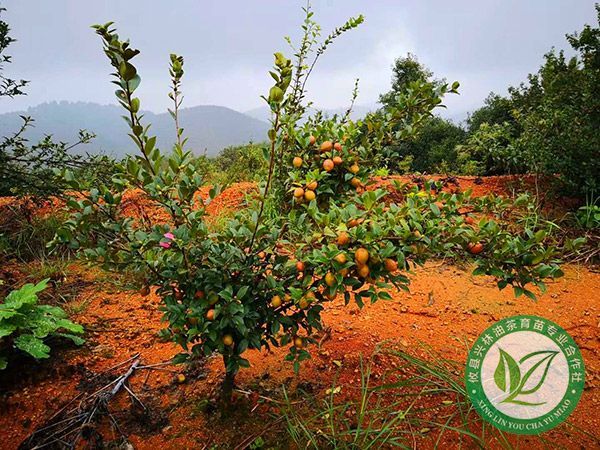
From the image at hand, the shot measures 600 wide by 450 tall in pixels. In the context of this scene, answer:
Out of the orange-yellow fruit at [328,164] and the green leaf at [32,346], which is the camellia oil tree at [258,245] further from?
the green leaf at [32,346]

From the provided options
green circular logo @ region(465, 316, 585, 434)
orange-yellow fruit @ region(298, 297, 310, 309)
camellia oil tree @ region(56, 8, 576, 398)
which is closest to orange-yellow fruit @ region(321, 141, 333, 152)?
camellia oil tree @ region(56, 8, 576, 398)

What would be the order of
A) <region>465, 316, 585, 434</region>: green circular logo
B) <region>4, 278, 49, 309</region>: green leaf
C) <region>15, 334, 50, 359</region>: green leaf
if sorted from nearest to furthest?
<region>465, 316, 585, 434</region>: green circular logo
<region>15, 334, 50, 359</region>: green leaf
<region>4, 278, 49, 309</region>: green leaf

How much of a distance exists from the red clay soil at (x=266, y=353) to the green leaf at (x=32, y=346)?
23 cm

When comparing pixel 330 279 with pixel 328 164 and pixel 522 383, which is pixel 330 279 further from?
pixel 522 383

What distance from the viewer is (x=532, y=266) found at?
1.30 m

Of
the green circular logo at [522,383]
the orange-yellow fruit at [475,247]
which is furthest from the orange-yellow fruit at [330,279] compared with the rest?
the green circular logo at [522,383]

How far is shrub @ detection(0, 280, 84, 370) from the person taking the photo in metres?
1.81

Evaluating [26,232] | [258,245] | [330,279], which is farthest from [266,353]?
[26,232]

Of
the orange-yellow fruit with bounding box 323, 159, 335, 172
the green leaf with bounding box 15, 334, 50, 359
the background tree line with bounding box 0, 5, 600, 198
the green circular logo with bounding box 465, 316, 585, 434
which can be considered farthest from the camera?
the background tree line with bounding box 0, 5, 600, 198

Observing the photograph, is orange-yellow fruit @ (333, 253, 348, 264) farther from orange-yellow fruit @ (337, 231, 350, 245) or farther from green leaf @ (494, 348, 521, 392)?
green leaf @ (494, 348, 521, 392)

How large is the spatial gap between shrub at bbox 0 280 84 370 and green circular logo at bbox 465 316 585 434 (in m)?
1.98

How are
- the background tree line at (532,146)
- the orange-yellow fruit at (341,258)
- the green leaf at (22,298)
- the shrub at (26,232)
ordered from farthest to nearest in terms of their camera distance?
the shrub at (26,232) < the background tree line at (532,146) < the green leaf at (22,298) < the orange-yellow fruit at (341,258)

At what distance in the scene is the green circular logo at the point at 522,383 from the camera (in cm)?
151

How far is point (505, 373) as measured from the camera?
1.61m
